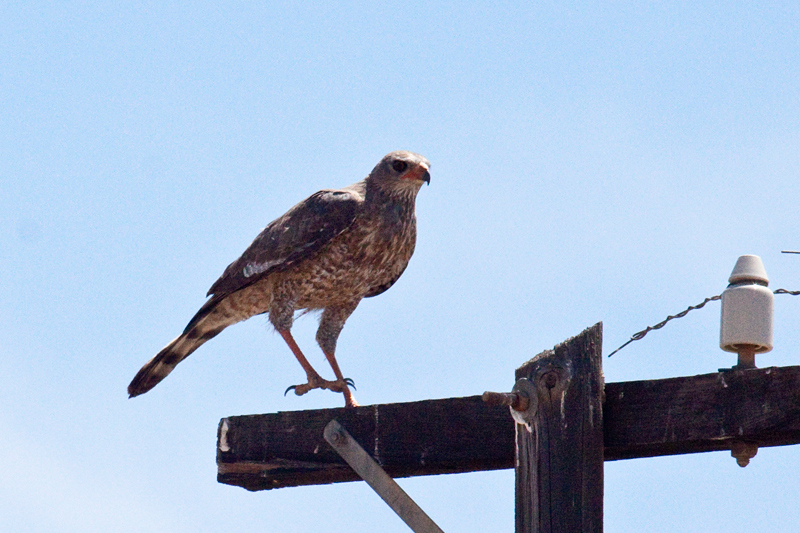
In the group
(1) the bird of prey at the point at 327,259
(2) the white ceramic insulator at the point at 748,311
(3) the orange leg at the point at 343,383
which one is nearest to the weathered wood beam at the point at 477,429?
(2) the white ceramic insulator at the point at 748,311

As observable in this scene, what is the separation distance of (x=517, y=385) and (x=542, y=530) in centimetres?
41

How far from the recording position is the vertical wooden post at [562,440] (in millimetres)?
2951

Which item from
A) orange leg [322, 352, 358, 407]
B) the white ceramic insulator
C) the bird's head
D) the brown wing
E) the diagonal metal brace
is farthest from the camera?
the bird's head

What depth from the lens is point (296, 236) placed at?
6152 millimetres

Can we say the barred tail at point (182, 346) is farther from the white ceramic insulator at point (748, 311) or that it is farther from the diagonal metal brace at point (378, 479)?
the white ceramic insulator at point (748, 311)

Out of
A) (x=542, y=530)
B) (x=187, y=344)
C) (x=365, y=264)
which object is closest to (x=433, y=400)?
(x=542, y=530)

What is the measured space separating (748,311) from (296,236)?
3.46m

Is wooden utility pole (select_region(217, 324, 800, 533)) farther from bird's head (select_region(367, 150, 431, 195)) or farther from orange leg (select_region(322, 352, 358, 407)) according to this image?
bird's head (select_region(367, 150, 431, 195))

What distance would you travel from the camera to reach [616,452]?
3.14 m

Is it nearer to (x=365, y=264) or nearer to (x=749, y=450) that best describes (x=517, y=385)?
(x=749, y=450)

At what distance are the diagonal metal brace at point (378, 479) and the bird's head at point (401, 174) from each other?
2968mm

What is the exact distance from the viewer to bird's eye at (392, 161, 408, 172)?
6387mm

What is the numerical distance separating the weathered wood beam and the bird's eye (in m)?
2.88

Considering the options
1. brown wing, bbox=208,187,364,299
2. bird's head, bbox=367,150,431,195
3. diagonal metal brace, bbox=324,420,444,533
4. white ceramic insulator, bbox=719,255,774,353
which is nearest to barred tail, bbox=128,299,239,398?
brown wing, bbox=208,187,364,299
